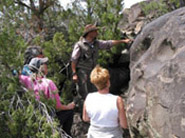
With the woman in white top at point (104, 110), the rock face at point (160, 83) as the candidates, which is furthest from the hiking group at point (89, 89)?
the rock face at point (160, 83)

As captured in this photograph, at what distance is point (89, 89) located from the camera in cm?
535

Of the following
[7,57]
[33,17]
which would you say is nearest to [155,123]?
[7,57]

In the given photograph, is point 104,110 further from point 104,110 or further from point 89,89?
point 89,89

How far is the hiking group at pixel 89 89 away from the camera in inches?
105

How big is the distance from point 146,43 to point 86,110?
5.22 feet

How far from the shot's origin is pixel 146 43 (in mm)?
3951

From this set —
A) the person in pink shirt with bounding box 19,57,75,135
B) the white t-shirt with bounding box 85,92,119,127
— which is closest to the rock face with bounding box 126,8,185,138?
the white t-shirt with bounding box 85,92,119,127

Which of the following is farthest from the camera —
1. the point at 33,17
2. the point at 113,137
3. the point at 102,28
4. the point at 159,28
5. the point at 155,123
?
the point at 33,17

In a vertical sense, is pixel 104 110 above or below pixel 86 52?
below

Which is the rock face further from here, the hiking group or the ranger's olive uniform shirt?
the ranger's olive uniform shirt

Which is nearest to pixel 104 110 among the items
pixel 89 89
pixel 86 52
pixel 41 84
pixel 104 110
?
pixel 104 110

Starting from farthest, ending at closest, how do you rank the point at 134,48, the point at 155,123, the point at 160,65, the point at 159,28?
the point at 134,48 → the point at 159,28 → the point at 160,65 → the point at 155,123

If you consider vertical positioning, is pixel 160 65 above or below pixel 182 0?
below

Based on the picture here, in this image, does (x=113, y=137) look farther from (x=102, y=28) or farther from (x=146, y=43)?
(x=102, y=28)
